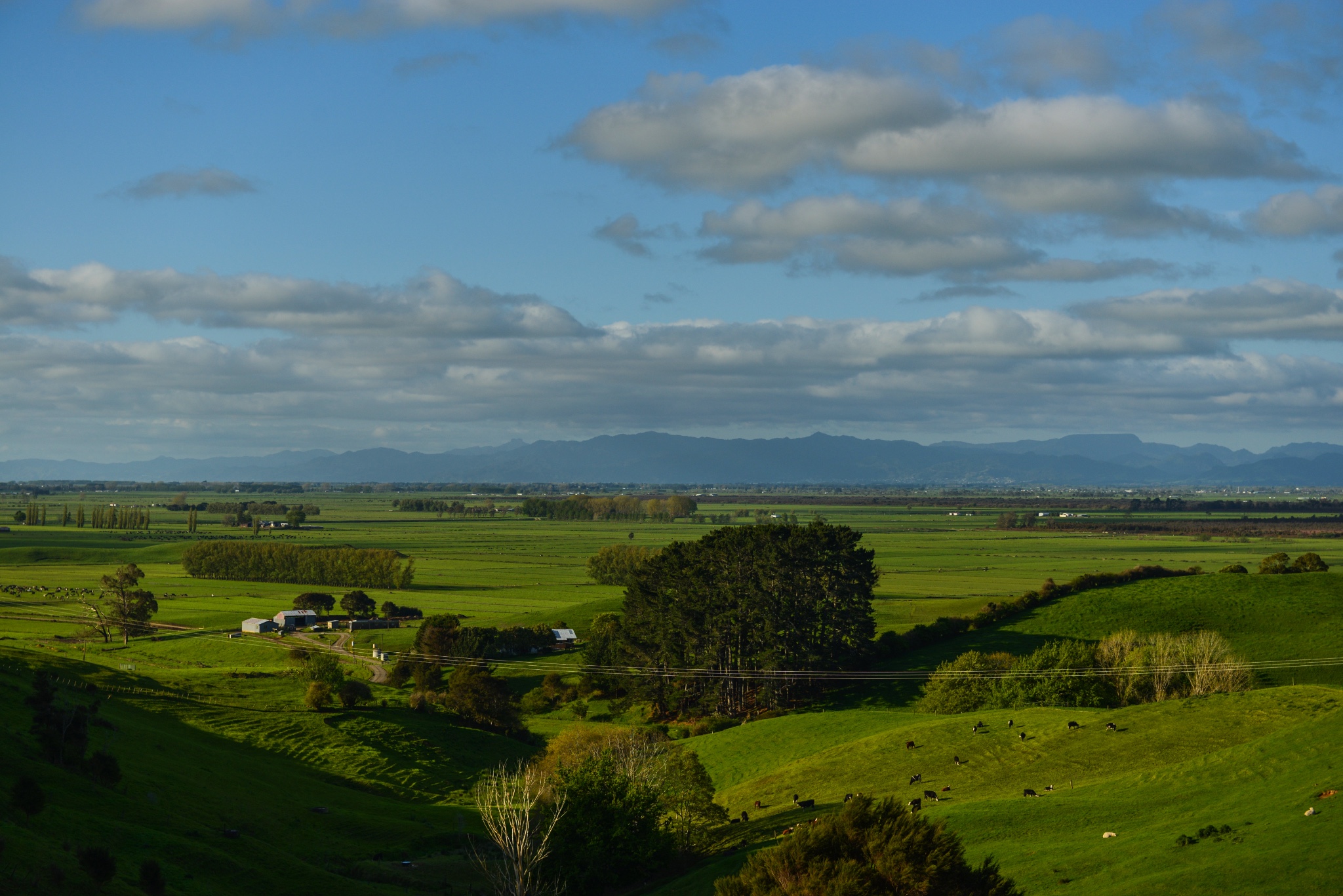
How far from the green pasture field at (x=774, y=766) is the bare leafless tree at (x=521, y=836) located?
351 cm

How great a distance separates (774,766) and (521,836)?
30.8 metres

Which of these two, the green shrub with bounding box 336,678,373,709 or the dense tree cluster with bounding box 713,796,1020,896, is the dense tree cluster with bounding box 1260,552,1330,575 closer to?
the green shrub with bounding box 336,678,373,709

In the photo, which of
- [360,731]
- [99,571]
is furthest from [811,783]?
[99,571]

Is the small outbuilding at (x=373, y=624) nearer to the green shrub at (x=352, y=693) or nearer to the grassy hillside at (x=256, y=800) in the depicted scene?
the green shrub at (x=352, y=693)

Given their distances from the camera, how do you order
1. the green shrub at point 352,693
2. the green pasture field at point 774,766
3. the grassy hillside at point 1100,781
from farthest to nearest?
A: the green shrub at point 352,693 → the green pasture field at point 774,766 → the grassy hillside at point 1100,781

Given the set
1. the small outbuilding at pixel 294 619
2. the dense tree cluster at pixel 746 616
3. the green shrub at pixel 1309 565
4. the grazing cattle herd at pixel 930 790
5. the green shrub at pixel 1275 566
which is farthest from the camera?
the small outbuilding at pixel 294 619

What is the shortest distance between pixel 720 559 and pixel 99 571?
135m

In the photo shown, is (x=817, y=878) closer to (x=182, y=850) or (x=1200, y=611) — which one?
(x=182, y=850)

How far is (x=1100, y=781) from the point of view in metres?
47.9

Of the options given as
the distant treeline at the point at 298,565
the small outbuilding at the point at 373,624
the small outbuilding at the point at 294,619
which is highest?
the distant treeline at the point at 298,565

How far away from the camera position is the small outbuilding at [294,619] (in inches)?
5054

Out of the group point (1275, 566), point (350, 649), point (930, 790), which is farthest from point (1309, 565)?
point (350, 649)

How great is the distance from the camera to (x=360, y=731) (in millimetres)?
76688

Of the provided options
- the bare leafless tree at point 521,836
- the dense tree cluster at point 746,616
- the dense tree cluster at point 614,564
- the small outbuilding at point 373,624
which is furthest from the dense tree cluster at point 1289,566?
the small outbuilding at point 373,624
